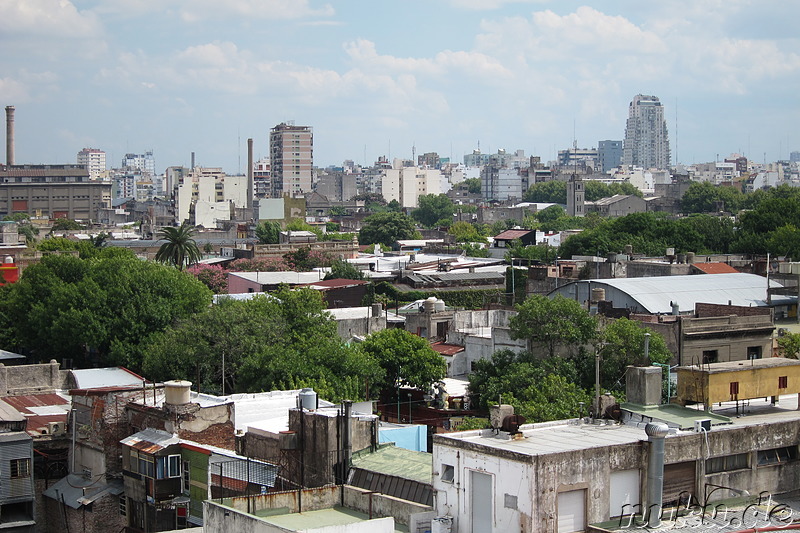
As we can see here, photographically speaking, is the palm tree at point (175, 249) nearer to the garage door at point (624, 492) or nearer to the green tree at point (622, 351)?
the green tree at point (622, 351)

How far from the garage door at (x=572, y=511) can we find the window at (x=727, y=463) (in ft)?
9.37

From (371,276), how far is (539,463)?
217 feet

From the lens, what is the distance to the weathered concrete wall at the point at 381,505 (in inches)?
853

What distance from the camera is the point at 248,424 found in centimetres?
3148

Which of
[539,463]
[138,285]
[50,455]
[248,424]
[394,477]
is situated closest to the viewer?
[539,463]

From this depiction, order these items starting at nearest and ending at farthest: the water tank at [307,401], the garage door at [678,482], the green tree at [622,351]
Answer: the garage door at [678,482], the water tank at [307,401], the green tree at [622,351]

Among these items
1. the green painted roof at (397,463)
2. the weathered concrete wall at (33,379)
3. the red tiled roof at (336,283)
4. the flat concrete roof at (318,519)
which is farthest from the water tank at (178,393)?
the red tiled roof at (336,283)

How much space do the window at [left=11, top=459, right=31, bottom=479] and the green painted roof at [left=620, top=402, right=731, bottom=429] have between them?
17319 mm

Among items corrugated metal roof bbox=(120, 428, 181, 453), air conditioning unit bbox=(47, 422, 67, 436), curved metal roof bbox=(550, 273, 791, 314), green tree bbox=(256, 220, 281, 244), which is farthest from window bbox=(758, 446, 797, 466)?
green tree bbox=(256, 220, 281, 244)

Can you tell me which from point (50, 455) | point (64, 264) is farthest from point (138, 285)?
point (50, 455)

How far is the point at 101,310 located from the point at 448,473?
38.5m

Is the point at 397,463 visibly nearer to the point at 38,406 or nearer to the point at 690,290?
the point at 38,406

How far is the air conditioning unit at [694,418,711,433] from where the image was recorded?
21.4 m

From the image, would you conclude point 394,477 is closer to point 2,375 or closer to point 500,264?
point 2,375
